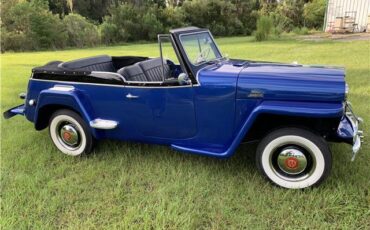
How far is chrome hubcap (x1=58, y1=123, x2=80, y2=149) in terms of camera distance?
380 centimetres

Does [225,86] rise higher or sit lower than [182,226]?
higher

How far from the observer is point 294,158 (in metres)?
2.92

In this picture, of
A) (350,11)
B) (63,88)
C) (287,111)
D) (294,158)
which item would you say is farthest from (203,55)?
(350,11)

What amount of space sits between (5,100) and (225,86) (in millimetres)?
5029

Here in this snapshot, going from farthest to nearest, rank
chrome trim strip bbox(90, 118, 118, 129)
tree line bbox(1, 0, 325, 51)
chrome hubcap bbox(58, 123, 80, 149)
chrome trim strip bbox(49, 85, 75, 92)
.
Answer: tree line bbox(1, 0, 325, 51) < chrome hubcap bbox(58, 123, 80, 149) < chrome trim strip bbox(49, 85, 75, 92) < chrome trim strip bbox(90, 118, 118, 129)

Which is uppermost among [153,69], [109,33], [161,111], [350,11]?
[153,69]

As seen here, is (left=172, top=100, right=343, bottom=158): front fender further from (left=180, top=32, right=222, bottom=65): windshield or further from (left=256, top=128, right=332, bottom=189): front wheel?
(left=180, top=32, right=222, bottom=65): windshield

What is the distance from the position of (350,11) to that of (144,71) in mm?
18847

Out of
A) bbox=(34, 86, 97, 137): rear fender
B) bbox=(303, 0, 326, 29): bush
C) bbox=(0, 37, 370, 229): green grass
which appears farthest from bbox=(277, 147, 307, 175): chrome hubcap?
bbox=(303, 0, 326, 29): bush

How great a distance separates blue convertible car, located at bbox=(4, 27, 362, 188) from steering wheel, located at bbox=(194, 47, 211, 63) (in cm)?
1

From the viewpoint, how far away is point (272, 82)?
2.91 metres

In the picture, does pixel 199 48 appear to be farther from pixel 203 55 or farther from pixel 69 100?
pixel 69 100

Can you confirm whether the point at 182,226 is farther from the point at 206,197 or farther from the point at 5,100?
the point at 5,100

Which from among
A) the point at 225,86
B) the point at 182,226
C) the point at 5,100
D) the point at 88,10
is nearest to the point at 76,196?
the point at 182,226
